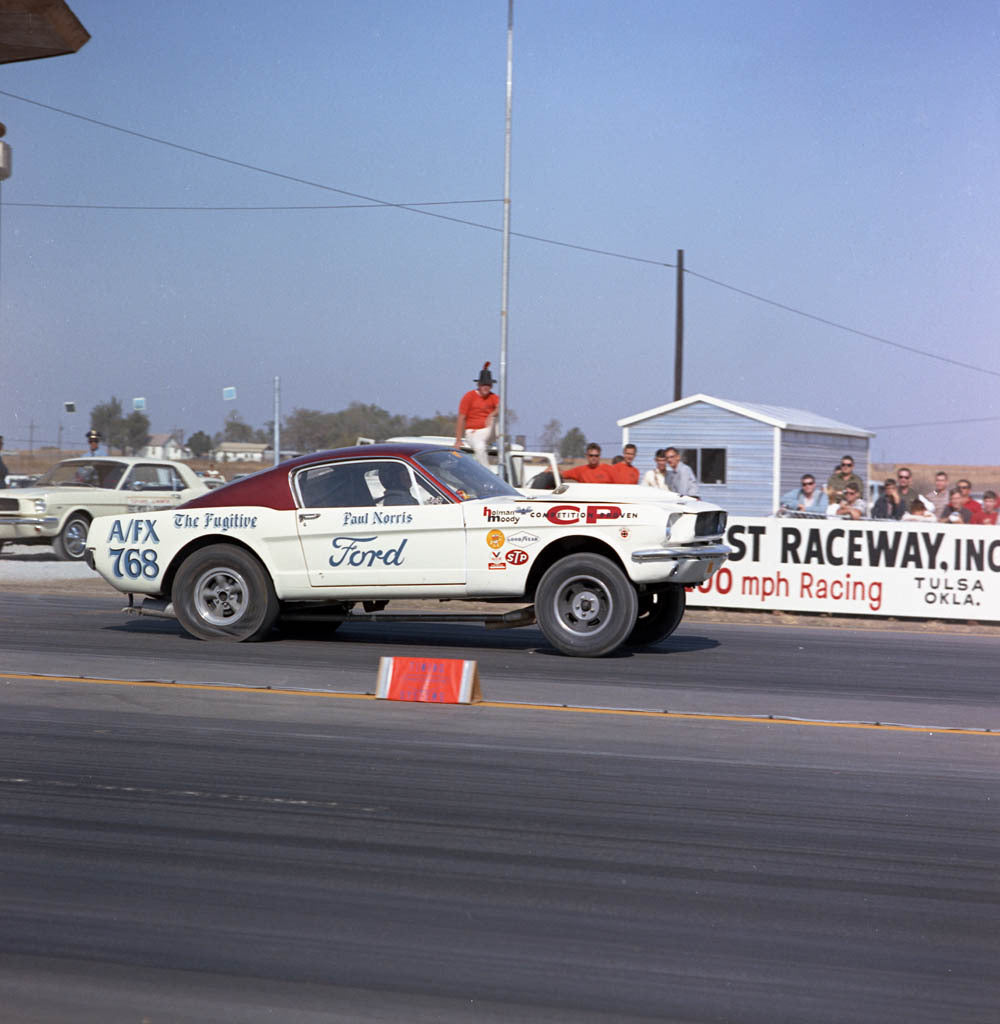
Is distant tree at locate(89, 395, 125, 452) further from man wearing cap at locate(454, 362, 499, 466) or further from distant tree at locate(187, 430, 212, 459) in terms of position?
man wearing cap at locate(454, 362, 499, 466)

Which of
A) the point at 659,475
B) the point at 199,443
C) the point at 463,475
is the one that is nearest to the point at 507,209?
the point at 659,475

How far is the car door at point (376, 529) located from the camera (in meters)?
10.5

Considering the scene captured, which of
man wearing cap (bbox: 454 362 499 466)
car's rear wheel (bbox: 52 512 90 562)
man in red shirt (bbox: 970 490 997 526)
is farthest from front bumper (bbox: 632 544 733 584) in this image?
car's rear wheel (bbox: 52 512 90 562)

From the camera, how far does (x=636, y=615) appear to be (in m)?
10.2

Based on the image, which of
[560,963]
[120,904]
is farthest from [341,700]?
[560,963]

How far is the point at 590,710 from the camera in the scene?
26.2 feet

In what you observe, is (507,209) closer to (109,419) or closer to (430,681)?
(430,681)

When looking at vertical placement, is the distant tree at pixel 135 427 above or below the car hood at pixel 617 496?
above

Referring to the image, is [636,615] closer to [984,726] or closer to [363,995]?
[984,726]

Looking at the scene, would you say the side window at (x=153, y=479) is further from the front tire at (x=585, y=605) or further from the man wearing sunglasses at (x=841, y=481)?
the front tire at (x=585, y=605)

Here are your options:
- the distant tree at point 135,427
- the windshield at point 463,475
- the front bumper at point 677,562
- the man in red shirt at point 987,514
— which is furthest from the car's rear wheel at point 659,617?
the distant tree at point 135,427

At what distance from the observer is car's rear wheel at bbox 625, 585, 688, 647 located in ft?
36.8

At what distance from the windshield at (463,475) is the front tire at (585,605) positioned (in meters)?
0.89

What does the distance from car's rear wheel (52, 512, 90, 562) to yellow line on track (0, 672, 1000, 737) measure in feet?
44.6
